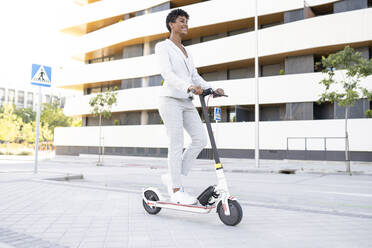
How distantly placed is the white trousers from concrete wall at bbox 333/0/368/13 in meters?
19.3

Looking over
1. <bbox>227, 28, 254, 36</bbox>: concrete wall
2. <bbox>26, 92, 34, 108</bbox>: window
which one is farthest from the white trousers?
<bbox>26, 92, 34, 108</bbox>: window

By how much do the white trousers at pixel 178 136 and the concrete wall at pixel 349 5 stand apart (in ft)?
63.4

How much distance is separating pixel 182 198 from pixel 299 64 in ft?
63.8

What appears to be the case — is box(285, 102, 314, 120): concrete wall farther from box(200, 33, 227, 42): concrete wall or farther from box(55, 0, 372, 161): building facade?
box(200, 33, 227, 42): concrete wall

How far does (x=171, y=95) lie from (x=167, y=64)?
Answer: 373 mm

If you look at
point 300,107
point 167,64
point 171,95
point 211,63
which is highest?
point 211,63

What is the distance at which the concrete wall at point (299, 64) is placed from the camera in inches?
824

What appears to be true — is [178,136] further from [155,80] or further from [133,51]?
[133,51]

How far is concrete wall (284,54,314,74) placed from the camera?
20938 mm

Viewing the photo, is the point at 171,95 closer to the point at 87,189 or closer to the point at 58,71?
the point at 87,189

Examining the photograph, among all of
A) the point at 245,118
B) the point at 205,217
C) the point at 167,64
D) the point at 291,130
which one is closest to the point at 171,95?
the point at 167,64

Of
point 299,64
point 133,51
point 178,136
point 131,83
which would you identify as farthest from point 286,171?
point 133,51

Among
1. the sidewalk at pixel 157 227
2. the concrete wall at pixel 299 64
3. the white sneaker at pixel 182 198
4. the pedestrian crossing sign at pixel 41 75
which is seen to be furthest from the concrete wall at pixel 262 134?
the white sneaker at pixel 182 198

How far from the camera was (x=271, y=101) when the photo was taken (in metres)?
21.5
